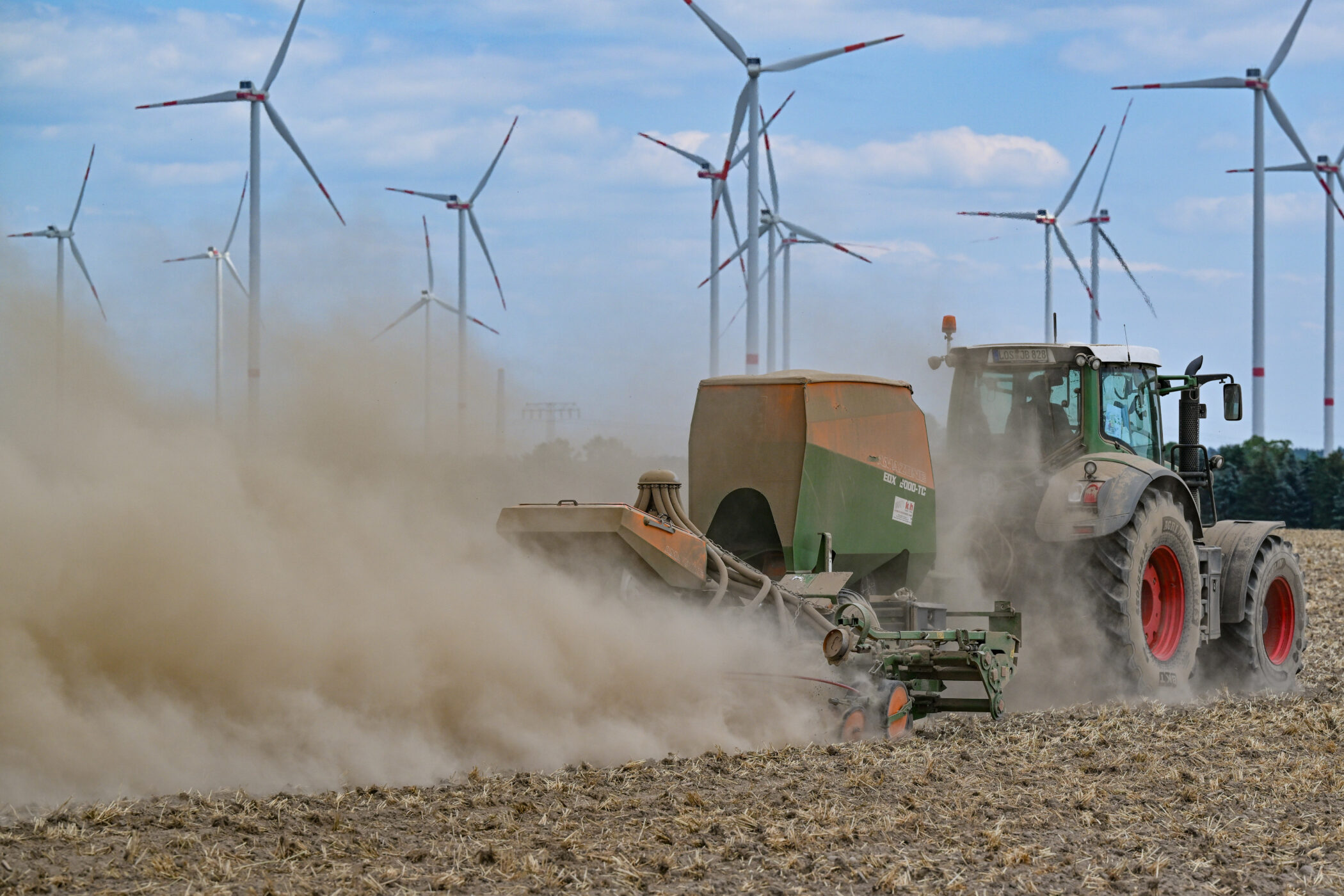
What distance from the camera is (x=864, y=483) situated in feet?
36.2

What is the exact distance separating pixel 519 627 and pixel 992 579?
5059 millimetres

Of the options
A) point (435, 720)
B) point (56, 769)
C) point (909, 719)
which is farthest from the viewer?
point (909, 719)

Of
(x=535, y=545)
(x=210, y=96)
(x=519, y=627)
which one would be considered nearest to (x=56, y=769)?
(x=519, y=627)

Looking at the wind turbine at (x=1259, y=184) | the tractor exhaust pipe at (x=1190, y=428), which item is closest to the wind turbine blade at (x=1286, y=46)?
the wind turbine at (x=1259, y=184)

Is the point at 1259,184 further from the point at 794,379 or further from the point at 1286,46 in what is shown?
the point at 794,379

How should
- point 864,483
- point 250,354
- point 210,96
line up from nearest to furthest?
point 250,354 < point 864,483 < point 210,96

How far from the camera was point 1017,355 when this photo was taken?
12.5 metres

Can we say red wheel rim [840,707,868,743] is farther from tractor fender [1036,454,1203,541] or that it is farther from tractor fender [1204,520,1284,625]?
tractor fender [1204,520,1284,625]

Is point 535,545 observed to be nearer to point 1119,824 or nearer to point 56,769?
point 56,769

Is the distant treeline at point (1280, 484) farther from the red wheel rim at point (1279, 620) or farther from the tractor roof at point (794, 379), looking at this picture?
the tractor roof at point (794, 379)

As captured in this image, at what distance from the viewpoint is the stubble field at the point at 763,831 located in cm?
573

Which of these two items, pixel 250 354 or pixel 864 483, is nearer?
pixel 250 354

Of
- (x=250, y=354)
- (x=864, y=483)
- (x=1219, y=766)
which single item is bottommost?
(x=1219, y=766)

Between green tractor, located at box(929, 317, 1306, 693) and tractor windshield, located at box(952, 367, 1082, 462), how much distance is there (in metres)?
0.01
